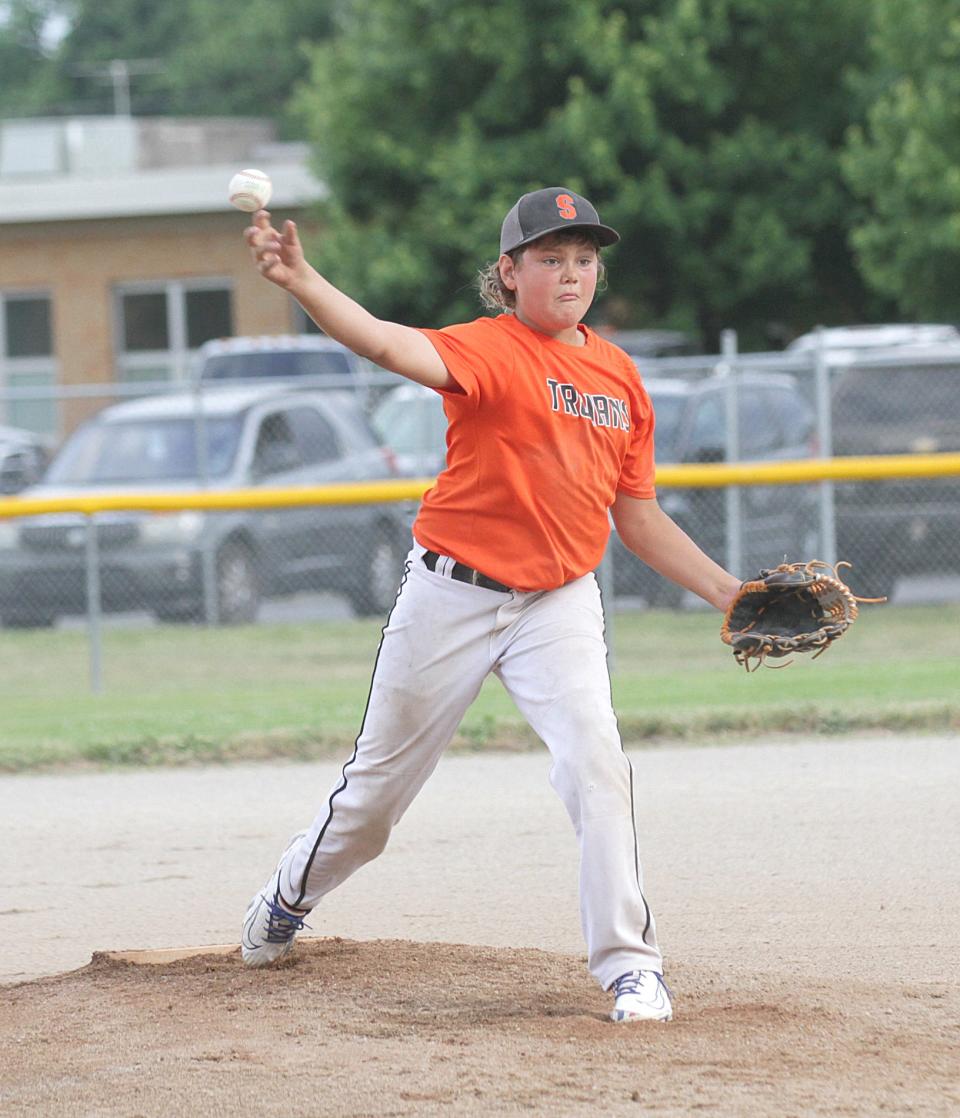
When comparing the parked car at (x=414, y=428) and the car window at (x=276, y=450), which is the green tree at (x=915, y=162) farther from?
the car window at (x=276, y=450)

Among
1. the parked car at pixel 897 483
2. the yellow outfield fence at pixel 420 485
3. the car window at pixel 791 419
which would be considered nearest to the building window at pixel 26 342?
the car window at pixel 791 419

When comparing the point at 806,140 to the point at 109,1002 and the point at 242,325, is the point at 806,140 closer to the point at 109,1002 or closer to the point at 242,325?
the point at 242,325

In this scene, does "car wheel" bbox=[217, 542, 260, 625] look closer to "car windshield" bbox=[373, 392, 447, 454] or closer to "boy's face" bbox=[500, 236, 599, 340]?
"car windshield" bbox=[373, 392, 447, 454]

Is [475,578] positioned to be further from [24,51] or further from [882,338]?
[24,51]

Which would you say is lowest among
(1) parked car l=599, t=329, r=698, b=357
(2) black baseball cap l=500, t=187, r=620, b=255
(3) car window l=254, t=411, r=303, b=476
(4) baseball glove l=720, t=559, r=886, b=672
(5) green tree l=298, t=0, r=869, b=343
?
(4) baseball glove l=720, t=559, r=886, b=672

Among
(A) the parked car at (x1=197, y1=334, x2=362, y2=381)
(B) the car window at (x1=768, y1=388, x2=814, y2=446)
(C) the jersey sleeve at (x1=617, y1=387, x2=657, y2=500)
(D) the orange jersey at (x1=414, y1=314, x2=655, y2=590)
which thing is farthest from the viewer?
(A) the parked car at (x1=197, y1=334, x2=362, y2=381)

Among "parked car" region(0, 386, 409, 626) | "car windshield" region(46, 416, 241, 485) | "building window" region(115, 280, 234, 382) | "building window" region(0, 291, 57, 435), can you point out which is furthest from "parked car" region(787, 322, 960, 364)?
"building window" region(0, 291, 57, 435)

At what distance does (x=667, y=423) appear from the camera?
51.8ft

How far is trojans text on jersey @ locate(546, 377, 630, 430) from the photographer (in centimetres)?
476

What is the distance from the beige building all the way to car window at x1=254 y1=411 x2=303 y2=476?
660 inches

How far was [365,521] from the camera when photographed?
1463cm

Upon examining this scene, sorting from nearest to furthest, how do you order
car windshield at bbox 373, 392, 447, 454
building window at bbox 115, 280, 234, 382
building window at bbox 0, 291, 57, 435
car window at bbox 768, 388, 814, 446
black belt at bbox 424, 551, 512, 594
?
black belt at bbox 424, 551, 512, 594
car window at bbox 768, 388, 814, 446
car windshield at bbox 373, 392, 447, 454
building window at bbox 115, 280, 234, 382
building window at bbox 0, 291, 57, 435

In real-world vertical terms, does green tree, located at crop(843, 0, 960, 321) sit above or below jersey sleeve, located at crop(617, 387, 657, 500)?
above

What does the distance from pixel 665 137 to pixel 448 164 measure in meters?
2.85
